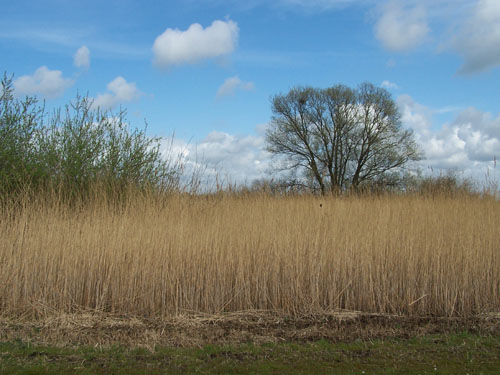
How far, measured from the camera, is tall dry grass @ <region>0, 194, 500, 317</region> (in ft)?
18.2

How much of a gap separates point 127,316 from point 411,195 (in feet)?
21.0

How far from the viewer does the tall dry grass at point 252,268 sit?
18.2ft

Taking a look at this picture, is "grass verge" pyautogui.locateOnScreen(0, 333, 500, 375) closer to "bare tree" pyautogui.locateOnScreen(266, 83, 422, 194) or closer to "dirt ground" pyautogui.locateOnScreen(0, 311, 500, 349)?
"dirt ground" pyautogui.locateOnScreen(0, 311, 500, 349)

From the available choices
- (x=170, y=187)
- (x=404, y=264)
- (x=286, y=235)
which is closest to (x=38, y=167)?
(x=170, y=187)

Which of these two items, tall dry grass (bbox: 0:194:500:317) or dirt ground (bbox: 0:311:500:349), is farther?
tall dry grass (bbox: 0:194:500:317)

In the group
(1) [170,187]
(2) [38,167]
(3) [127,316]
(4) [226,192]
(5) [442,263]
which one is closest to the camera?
(3) [127,316]

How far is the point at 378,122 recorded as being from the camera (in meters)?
25.9

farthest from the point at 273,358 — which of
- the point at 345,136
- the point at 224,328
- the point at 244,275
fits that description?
the point at 345,136

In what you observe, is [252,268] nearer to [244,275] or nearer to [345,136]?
[244,275]

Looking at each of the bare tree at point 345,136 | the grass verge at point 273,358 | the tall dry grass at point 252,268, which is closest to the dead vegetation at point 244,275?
the tall dry grass at point 252,268

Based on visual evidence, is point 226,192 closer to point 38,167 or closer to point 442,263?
point 442,263

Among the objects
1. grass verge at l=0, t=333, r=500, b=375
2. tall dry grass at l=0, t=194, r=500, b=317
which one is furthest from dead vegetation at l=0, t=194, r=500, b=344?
grass verge at l=0, t=333, r=500, b=375

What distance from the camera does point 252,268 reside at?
19.1 feet

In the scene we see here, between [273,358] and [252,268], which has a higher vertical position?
[252,268]
